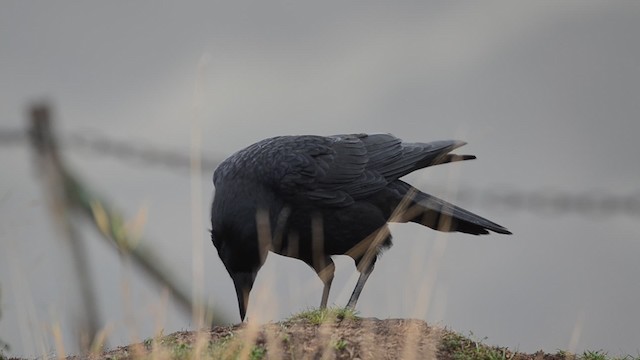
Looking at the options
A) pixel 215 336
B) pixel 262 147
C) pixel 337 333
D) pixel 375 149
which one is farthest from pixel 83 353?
pixel 375 149

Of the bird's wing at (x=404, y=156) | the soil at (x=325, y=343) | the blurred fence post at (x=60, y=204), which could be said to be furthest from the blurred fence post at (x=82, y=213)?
the soil at (x=325, y=343)

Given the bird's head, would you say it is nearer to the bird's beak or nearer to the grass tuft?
the bird's beak

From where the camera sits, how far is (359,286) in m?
6.98

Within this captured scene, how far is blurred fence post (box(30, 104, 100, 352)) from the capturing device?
891cm

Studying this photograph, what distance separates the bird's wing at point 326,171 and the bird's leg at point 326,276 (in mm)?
546

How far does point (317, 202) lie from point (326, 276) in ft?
2.25

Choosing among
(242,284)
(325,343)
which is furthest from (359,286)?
(325,343)

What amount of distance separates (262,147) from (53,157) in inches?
138

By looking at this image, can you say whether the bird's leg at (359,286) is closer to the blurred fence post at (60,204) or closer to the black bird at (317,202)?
the black bird at (317,202)

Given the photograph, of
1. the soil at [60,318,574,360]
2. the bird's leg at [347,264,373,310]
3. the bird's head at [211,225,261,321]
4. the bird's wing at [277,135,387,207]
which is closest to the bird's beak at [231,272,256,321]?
the bird's head at [211,225,261,321]

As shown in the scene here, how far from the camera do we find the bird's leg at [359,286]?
6914 mm

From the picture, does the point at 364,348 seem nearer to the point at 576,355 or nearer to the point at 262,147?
the point at 576,355

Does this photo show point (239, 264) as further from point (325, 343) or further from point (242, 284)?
point (325, 343)

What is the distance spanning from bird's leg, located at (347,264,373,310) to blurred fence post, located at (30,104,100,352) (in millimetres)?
3217
